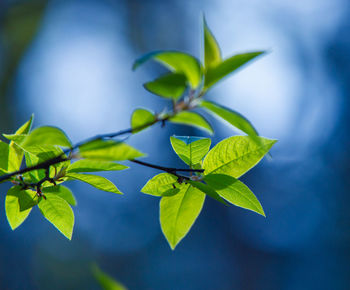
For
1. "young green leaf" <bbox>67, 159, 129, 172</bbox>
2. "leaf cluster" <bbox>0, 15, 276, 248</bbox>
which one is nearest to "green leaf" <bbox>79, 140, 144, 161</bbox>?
"leaf cluster" <bbox>0, 15, 276, 248</bbox>

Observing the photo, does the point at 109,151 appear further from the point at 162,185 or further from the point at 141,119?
the point at 162,185

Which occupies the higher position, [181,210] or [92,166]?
[92,166]

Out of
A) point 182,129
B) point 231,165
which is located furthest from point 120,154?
point 182,129

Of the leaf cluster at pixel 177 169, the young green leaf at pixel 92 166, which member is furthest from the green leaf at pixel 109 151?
the young green leaf at pixel 92 166

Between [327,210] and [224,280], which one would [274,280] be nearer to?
[224,280]

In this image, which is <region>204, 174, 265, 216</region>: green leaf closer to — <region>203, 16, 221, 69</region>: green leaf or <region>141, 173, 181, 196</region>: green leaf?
<region>141, 173, 181, 196</region>: green leaf

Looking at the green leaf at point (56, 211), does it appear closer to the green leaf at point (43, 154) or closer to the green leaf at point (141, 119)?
the green leaf at point (43, 154)

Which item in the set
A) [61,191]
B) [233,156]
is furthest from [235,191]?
[61,191]
